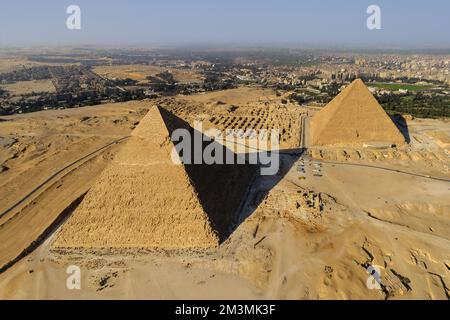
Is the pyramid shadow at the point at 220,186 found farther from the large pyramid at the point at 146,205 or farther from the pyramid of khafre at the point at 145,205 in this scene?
the pyramid of khafre at the point at 145,205

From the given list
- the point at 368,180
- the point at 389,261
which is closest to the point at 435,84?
the point at 368,180

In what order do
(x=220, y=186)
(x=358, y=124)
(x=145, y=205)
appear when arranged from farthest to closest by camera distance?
(x=358, y=124) → (x=220, y=186) → (x=145, y=205)

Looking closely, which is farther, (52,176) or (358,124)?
(358,124)

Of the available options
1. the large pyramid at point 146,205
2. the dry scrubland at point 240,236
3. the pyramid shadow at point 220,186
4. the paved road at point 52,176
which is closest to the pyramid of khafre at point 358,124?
the dry scrubland at point 240,236

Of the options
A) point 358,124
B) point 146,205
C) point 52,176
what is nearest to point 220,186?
point 146,205

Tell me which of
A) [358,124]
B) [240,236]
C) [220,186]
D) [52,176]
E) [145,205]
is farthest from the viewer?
[358,124]

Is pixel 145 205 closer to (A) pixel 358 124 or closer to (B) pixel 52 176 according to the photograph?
(B) pixel 52 176

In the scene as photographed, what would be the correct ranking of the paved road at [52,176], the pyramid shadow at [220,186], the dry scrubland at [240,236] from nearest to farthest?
the dry scrubland at [240,236] → the pyramid shadow at [220,186] → the paved road at [52,176]
